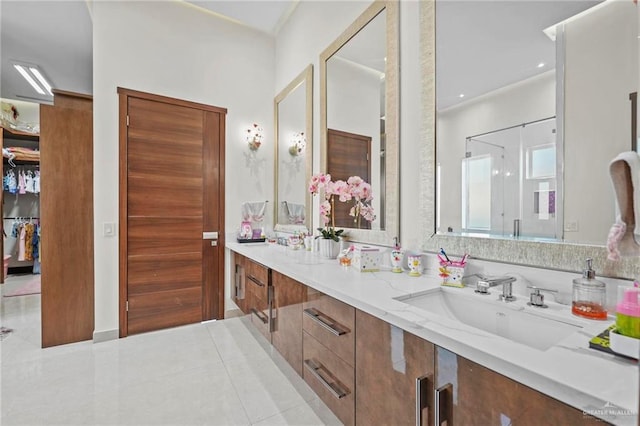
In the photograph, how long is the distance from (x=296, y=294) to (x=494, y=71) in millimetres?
1475

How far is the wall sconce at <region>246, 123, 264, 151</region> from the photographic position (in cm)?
321

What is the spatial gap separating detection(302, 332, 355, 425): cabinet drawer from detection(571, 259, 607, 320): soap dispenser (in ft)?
2.67

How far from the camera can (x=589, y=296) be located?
2.85ft

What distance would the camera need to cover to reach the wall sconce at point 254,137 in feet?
10.5

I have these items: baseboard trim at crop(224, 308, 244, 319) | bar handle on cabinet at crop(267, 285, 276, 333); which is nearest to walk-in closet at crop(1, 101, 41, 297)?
baseboard trim at crop(224, 308, 244, 319)

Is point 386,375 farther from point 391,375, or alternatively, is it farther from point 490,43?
point 490,43

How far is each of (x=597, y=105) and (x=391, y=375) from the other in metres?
1.16

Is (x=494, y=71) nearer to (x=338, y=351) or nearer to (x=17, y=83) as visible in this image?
(x=338, y=351)

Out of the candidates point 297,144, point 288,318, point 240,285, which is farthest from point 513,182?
point 240,285

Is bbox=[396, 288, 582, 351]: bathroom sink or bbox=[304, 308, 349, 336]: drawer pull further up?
bbox=[396, 288, 582, 351]: bathroom sink

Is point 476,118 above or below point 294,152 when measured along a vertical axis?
below

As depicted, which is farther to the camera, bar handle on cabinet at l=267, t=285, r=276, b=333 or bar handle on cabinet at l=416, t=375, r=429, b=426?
bar handle on cabinet at l=267, t=285, r=276, b=333

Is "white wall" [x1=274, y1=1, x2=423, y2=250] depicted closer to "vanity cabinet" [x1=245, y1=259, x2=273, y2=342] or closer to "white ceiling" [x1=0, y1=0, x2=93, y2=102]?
"vanity cabinet" [x1=245, y1=259, x2=273, y2=342]

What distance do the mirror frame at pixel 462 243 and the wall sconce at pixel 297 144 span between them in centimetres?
140
